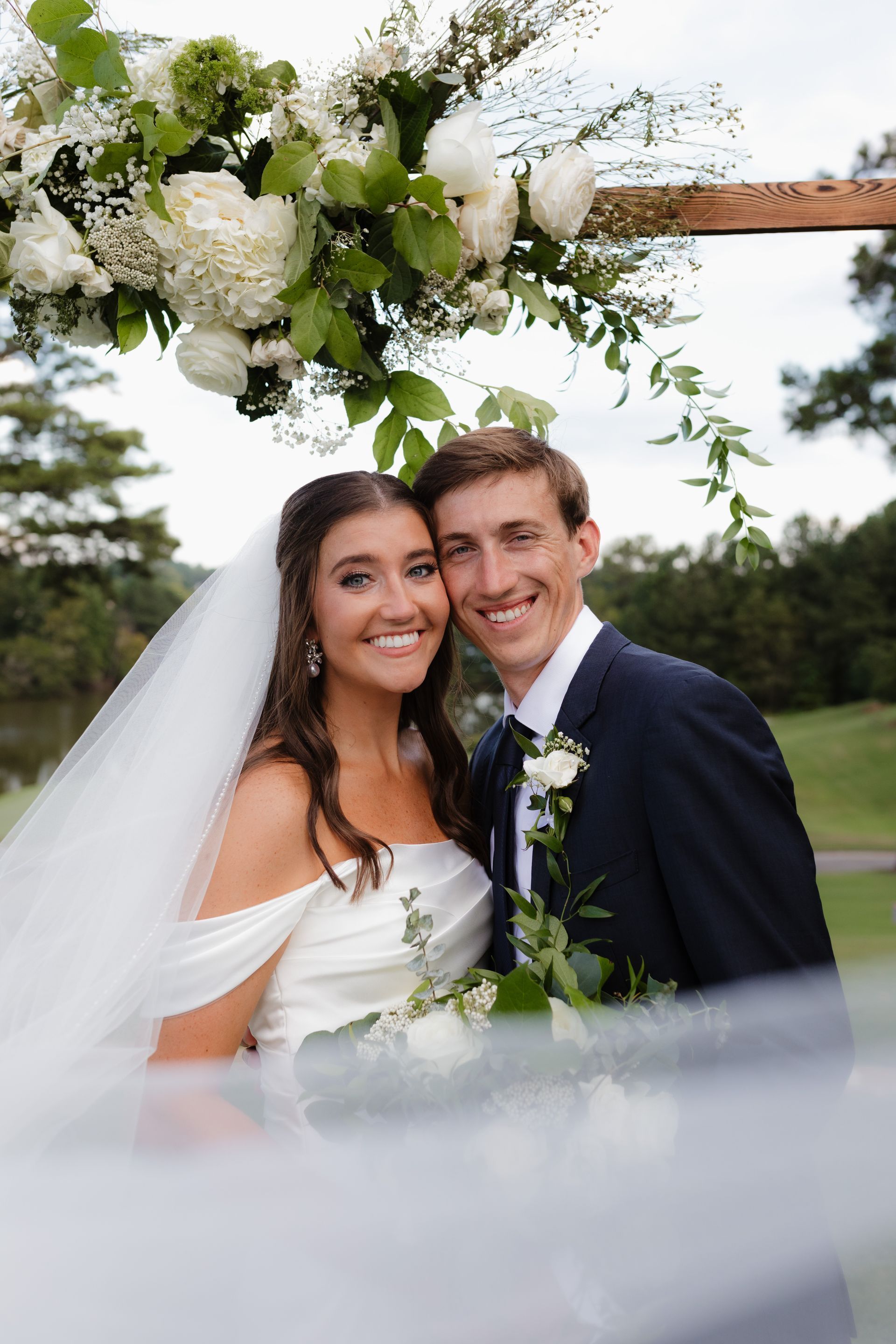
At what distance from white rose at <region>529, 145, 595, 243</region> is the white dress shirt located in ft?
3.09

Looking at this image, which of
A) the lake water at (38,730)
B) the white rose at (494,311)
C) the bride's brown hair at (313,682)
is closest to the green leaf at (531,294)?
the white rose at (494,311)

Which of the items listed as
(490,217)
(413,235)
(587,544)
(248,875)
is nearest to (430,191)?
(413,235)

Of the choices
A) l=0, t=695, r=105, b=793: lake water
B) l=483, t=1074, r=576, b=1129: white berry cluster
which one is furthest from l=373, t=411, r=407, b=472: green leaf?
l=0, t=695, r=105, b=793: lake water

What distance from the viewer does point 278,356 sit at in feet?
7.38

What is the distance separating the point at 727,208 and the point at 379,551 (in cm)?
116

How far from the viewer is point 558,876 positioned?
233 centimetres

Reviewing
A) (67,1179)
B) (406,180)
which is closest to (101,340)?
(406,180)

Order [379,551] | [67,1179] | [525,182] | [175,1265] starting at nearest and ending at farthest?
[175,1265]
[67,1179]
[525,182]
[379,551]

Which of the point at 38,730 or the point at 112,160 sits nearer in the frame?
the point at 112,160

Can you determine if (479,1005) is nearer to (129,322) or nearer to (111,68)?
(129,322)

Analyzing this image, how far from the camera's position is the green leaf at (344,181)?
206 cm

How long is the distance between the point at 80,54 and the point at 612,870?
6.47 ft

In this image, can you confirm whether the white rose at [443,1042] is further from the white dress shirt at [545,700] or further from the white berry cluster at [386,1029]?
the white dress shirt at [545,700]

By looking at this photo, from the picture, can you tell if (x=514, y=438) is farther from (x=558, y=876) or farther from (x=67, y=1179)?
(x=67, y=1179)
